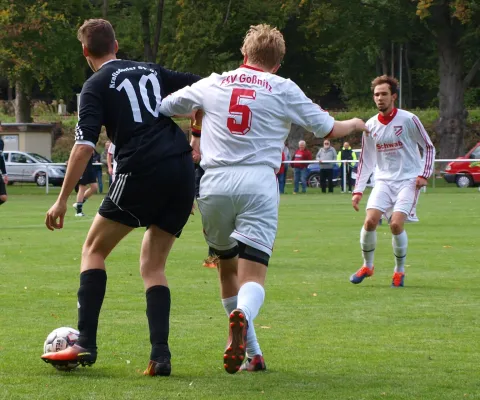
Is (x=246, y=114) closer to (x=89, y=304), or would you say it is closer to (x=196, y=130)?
(x=196, y=130)

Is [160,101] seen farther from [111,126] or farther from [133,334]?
[133,334]

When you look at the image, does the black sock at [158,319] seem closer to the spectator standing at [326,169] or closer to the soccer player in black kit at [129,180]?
the soccer player in black kit at [129,180]

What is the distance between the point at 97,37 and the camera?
6414 millimetres

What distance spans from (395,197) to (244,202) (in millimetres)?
5640

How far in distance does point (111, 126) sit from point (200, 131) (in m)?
0.55

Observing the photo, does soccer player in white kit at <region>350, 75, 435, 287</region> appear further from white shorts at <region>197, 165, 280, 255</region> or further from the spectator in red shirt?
the spectator in red shirt

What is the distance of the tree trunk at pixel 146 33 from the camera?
47688mm

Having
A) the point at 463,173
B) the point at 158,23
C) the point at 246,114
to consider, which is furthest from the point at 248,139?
the point at 158,23

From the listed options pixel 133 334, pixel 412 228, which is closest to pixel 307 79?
pixel 412 228

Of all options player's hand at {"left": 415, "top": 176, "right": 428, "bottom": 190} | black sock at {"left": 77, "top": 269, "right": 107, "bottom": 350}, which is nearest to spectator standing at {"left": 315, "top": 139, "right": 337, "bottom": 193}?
player's hand at {"left": 415, "top": 176, "right": 428, "bottom": 190}

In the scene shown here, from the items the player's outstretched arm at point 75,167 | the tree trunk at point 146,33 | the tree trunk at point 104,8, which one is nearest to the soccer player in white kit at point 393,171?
the player's outstretched arm at point 75,167

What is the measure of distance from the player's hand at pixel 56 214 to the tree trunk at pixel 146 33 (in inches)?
1631

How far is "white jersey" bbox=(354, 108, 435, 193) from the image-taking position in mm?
11328

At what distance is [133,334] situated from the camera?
7766mm
